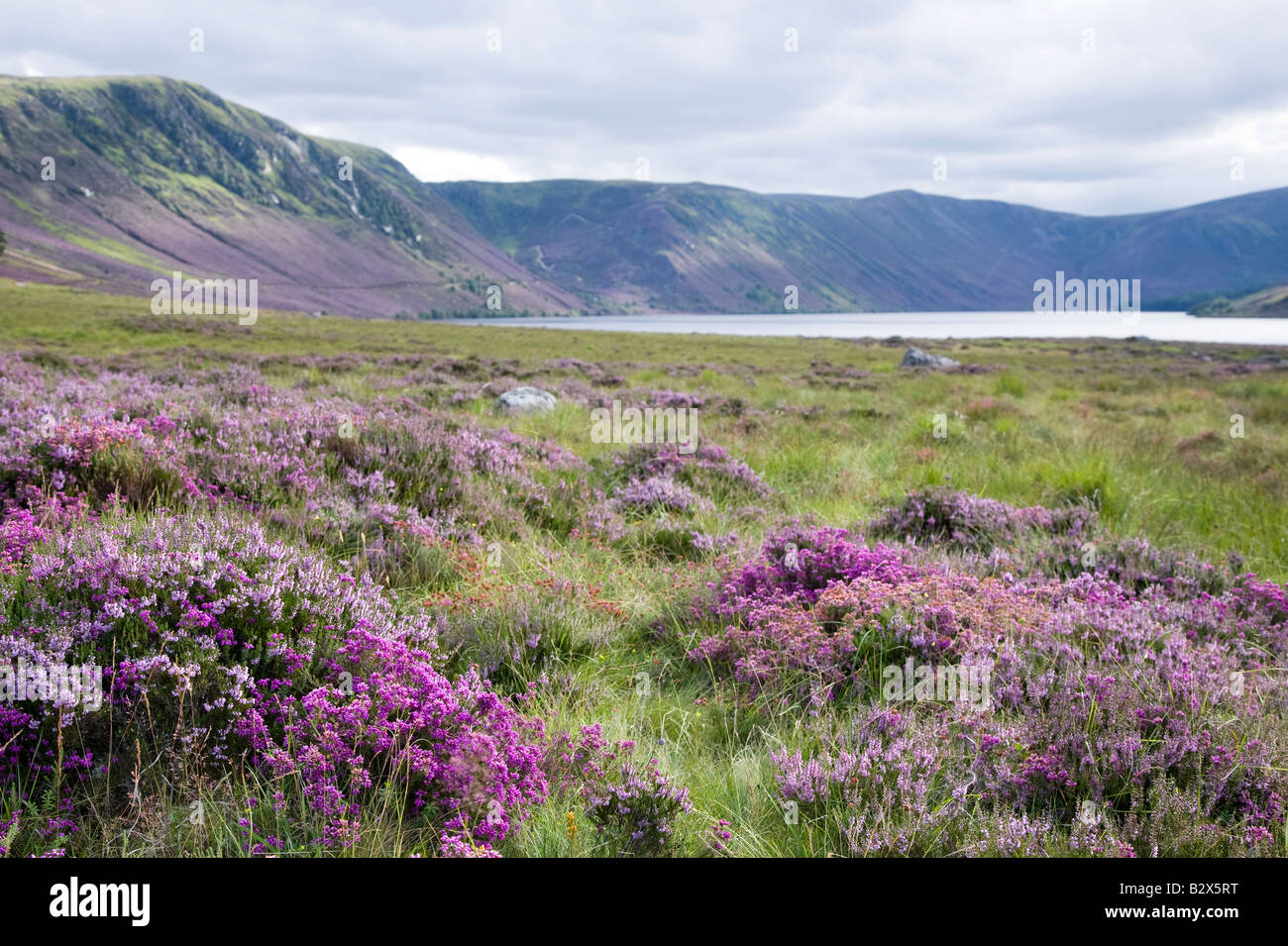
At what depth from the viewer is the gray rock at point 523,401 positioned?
12.1m

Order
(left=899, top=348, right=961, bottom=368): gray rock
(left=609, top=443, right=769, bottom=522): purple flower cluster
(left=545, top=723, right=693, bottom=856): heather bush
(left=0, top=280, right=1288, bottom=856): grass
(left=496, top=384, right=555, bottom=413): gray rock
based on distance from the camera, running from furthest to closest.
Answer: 1. (left=899, top=348, right=961, bottom=368): gray rock
2. (left=496, top=384, right=555, bottom=413): gray rock
3. (left=609, top=443, right=769, bottom=522): purple flower cluster
4. (left=0, top=280, right=1288, bottom=856): grass
5. (left=545, top=723, right=693, bottom=856): heather bush

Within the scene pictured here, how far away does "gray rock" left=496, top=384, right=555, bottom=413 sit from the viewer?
A: 12.1 m

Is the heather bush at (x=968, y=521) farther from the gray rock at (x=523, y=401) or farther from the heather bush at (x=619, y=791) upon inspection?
the gray rock at (x=523, y=401)

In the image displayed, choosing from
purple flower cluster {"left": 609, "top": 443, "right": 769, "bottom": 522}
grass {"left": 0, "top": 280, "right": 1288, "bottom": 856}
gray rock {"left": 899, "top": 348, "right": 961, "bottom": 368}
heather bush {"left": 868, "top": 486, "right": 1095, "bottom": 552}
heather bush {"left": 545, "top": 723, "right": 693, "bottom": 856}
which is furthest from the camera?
gray rock {"left": 899, "top": 348, "right": 961, "bottom": 368}

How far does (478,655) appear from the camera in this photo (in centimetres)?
341

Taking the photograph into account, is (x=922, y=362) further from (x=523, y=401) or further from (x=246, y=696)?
(x=246, y=696)

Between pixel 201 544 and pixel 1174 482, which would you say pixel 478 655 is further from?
pixel 1174 482

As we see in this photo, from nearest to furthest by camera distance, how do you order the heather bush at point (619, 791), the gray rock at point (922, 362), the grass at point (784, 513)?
the heather bush at point (619, 791) < the grass at point (784, 513) < the gray rock at point (922, 362)

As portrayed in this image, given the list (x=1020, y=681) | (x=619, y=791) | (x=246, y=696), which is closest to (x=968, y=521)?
(x=1020, y=681)

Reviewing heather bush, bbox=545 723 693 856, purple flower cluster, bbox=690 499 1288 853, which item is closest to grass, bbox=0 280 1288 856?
heather bush, bbox=545 723 693 856

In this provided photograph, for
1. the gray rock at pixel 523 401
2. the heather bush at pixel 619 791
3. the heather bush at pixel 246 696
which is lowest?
the heather bush at pixel 619 791

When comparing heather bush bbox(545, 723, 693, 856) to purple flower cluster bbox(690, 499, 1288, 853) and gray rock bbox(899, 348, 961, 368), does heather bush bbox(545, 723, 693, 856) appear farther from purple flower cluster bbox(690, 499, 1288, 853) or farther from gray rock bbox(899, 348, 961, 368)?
gray rock bbox(899, 348, 961, 368)

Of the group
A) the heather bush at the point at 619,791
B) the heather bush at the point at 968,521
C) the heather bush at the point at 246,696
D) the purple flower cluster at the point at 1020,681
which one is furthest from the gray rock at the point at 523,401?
the heather bush at the point at 619,791

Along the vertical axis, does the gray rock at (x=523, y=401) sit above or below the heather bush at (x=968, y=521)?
above
